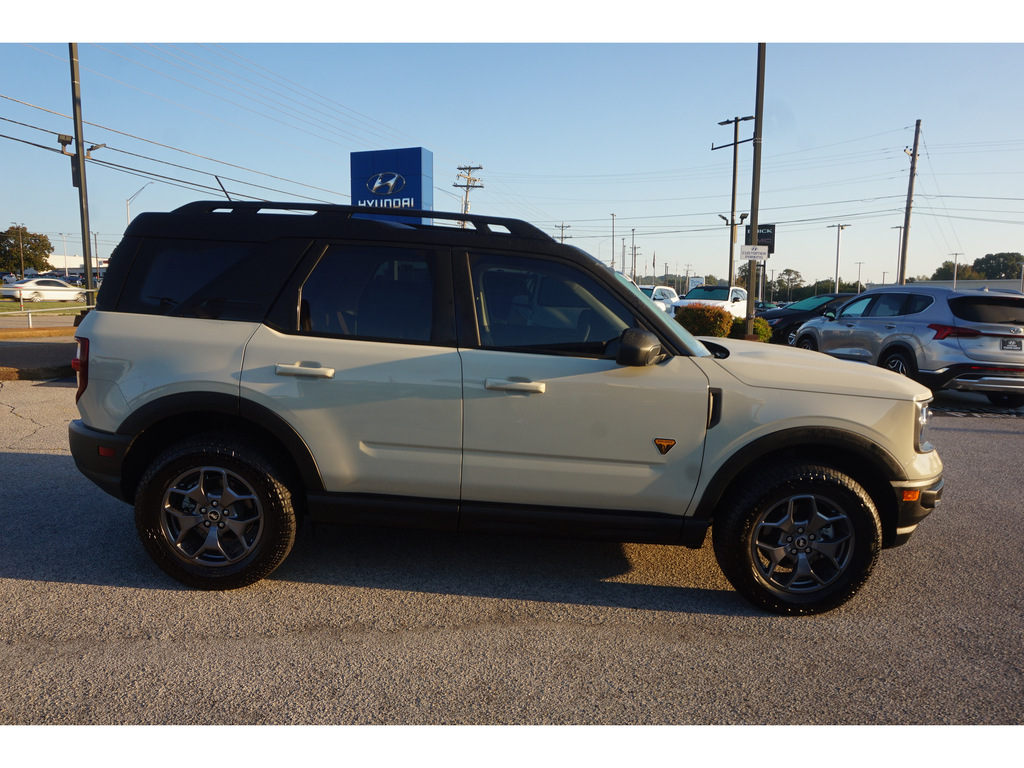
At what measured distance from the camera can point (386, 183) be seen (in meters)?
14.7

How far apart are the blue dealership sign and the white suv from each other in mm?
10857

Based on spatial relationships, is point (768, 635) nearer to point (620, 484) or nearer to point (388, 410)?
point (620, 484)

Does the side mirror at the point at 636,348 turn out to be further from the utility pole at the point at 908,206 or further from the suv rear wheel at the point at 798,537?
the utility pole at the point at 908,206

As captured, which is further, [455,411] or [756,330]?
[756,330]

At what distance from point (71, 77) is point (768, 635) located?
23136mm

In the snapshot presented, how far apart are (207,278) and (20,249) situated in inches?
3371

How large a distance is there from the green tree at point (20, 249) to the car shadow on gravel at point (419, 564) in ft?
271


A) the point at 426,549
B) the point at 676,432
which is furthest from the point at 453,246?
the point at 426,549

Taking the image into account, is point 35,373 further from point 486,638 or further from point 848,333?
point 848,333

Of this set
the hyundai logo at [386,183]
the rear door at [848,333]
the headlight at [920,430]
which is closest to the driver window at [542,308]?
the headlight at [920,430]

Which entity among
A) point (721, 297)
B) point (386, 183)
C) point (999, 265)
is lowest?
point (721, 297)

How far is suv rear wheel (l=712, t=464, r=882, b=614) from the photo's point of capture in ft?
11.6

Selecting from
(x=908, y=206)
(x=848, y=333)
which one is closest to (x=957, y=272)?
(x=908, y=206)

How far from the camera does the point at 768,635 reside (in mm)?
3408
